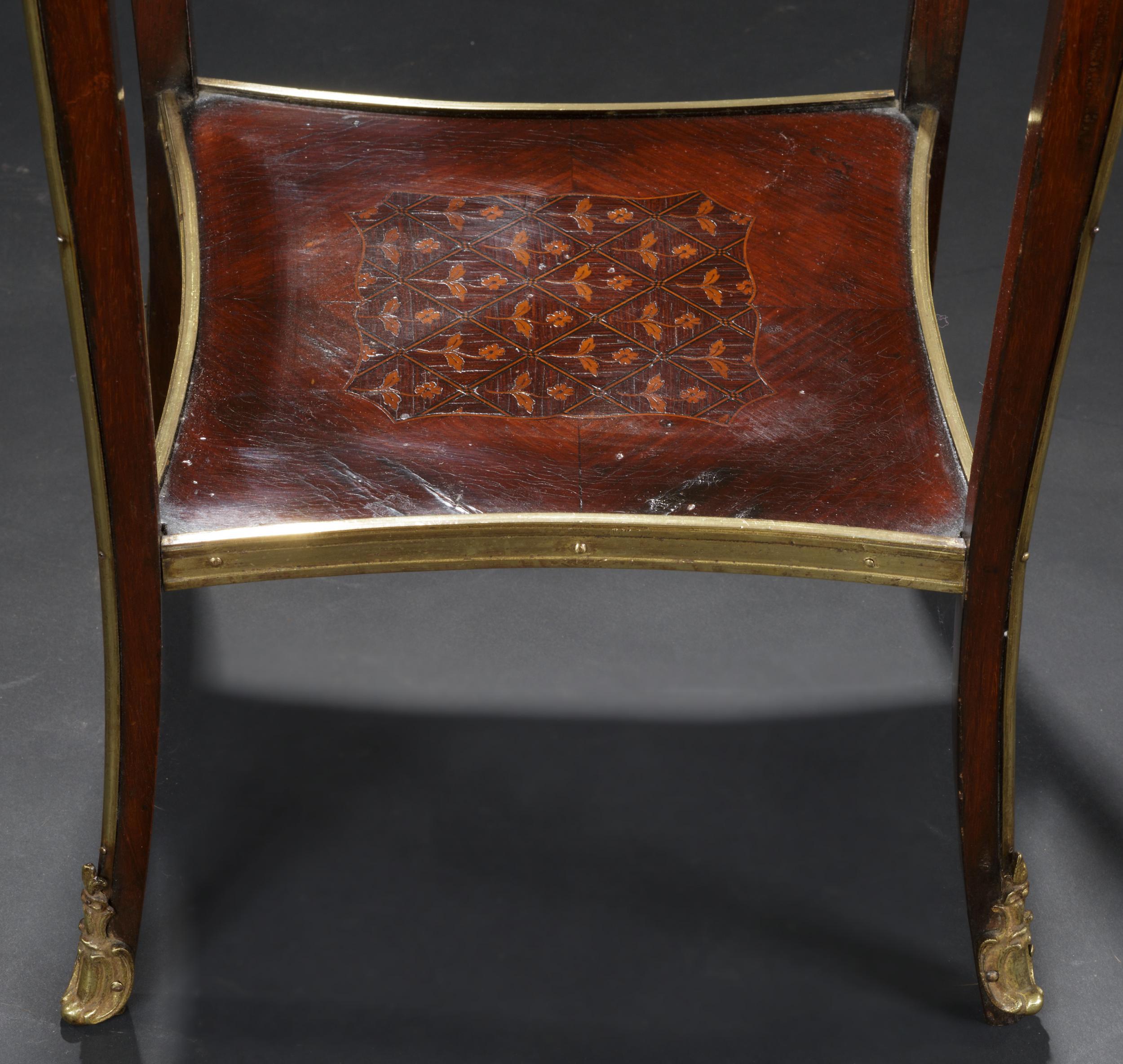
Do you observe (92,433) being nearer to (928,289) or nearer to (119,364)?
(119,364)

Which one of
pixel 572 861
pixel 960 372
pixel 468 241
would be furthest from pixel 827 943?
pixel 960 372

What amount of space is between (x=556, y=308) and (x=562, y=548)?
27 cm

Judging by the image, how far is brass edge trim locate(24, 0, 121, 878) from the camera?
1.02m

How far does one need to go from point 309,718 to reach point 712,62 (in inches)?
50.6

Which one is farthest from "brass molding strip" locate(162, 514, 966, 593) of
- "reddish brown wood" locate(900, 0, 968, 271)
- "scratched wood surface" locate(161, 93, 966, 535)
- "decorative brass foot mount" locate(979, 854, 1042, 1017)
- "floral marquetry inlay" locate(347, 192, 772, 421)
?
"reddish brown wood" locate(900, 0, 968, 271)

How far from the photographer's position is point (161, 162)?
158cm

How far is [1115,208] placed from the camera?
7.48ft

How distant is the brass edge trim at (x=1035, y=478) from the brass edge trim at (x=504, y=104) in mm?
369

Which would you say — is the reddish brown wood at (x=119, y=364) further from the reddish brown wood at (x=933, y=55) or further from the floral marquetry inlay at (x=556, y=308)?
the reddish brown wood at (x=933, y=55)

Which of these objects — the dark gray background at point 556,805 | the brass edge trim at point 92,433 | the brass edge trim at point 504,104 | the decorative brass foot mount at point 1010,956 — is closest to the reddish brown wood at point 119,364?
the brass edge trim at point 92,433

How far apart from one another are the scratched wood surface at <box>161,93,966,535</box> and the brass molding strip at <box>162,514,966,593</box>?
0.02 meters

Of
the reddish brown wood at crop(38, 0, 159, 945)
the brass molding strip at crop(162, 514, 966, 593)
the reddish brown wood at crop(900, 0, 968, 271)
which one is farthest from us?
the reddish brown wood at crop(900, 0, 968, 271)

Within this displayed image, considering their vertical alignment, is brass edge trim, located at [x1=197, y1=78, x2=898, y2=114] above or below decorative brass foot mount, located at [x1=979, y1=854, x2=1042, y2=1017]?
above

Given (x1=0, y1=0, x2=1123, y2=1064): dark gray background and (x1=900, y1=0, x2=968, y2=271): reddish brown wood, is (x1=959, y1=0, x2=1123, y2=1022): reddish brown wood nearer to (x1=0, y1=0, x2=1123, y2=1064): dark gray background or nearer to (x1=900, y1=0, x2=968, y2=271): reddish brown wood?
(x1=0, y1=0, x2=1123, y2=1064): dark gray background
